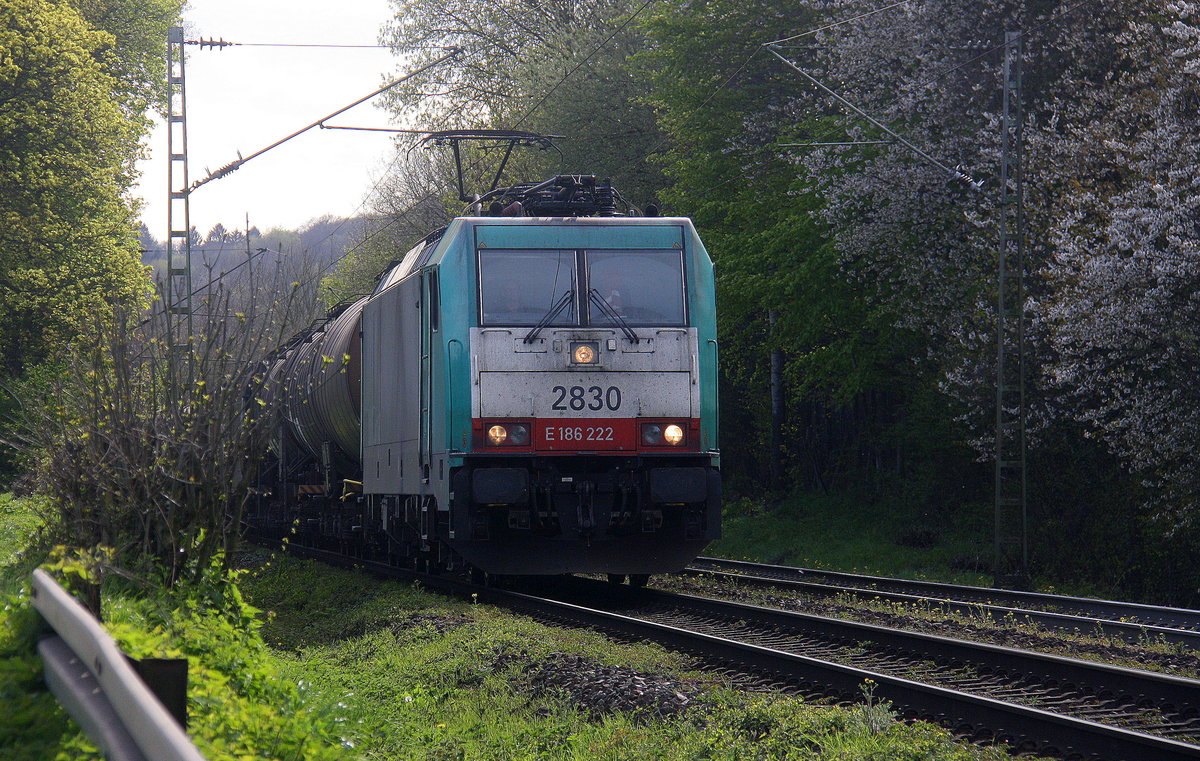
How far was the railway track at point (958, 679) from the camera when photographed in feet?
21.5

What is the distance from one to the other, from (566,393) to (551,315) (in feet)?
2.46

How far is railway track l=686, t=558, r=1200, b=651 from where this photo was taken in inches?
419

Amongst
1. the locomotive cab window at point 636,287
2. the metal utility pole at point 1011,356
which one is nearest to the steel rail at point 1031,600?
the metal utility pole at point 1011,356

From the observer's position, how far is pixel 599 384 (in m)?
12.3

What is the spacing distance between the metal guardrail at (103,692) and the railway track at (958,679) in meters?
4.36

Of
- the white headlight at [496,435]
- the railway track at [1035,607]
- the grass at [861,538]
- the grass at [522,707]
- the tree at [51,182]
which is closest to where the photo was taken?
the grass at [522,707]

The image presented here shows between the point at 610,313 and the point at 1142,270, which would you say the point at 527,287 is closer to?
the point at 610,313

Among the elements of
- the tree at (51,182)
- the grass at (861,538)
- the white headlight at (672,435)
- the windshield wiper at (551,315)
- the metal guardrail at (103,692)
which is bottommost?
the grass at (861,538)

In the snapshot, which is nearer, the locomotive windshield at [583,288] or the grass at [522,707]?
the grass at [522,707]

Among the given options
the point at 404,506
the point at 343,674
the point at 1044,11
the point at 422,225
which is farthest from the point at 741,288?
the point at 422,225

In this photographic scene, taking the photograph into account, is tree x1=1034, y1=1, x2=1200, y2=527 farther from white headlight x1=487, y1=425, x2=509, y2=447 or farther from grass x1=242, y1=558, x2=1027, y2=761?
grass x1=242, y1=558, x2=1027, y2=761

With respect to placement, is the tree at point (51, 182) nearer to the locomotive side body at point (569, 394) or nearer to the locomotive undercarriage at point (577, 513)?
the locomotive side body at point (569, 394)

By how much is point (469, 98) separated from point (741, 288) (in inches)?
871

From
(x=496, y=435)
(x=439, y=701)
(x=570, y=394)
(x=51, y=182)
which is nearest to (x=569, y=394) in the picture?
(x=570, y=394)
